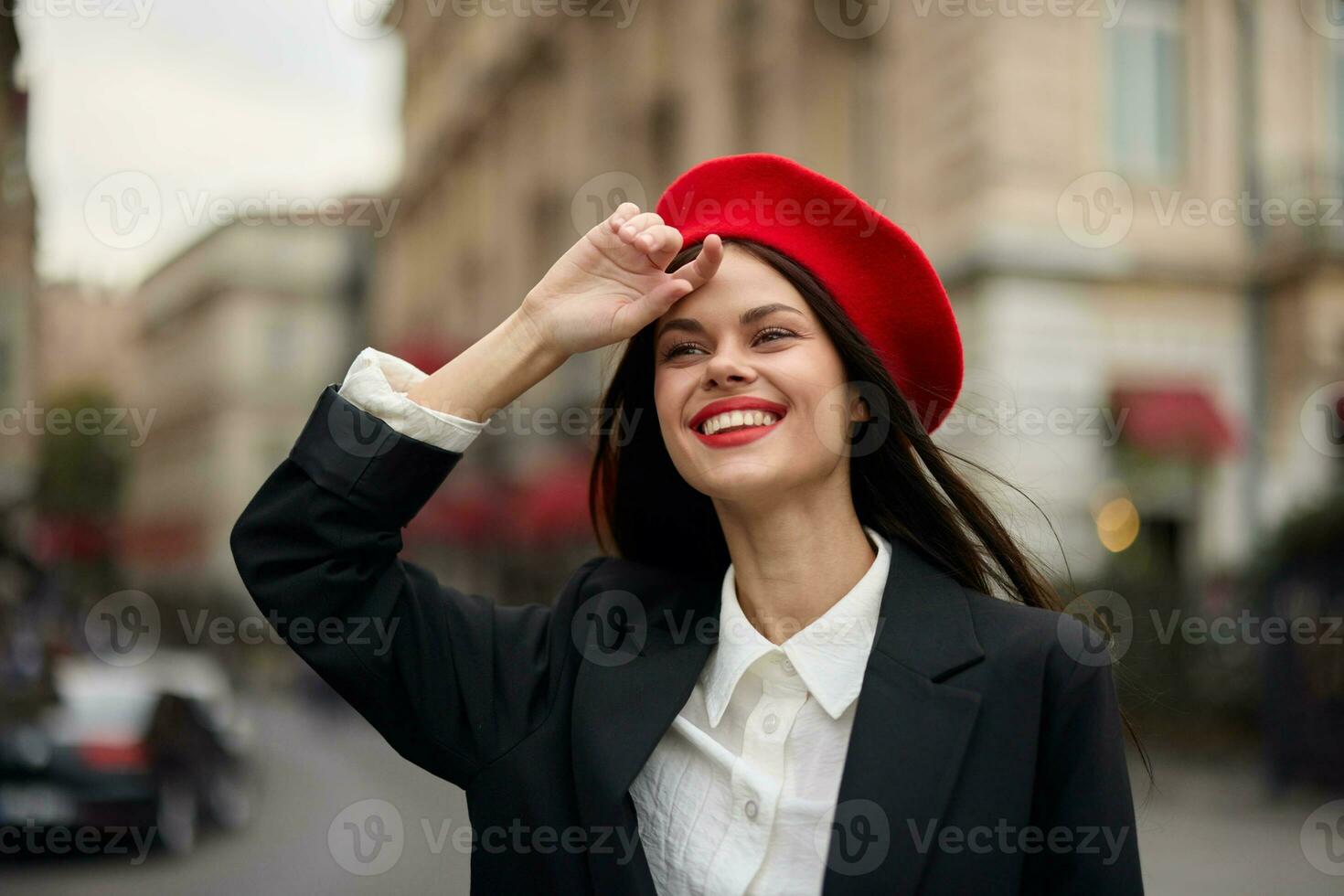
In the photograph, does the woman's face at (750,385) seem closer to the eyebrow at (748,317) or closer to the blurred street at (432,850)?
the eyebrow at (748,317)

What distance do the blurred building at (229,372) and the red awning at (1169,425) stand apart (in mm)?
34565

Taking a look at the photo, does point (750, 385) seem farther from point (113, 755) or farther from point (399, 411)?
point (113, 755)

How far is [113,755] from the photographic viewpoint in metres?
8.05

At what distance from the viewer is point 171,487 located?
5069cm

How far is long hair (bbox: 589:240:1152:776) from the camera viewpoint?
236 centimetres

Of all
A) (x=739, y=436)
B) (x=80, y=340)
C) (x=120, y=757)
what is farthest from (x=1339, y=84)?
(x=80, y=340)

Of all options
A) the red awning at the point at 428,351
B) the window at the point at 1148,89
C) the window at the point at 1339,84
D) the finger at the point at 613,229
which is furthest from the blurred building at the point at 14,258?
the window at the point at 1339,84

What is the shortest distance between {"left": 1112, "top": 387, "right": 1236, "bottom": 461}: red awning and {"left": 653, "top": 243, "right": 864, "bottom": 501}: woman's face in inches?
497

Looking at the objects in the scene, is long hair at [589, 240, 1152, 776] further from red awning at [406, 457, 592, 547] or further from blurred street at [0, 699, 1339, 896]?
red awning at [406, 457, 592, 547]

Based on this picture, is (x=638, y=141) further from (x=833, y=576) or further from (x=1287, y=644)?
(x=833, y=576)

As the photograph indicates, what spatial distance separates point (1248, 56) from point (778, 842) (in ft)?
54.8

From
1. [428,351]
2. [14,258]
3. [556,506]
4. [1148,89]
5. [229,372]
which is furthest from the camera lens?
[229,372]

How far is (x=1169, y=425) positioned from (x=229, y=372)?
152ft

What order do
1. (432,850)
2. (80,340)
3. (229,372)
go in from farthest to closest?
(229,372) → (80,340) → (432,850)
